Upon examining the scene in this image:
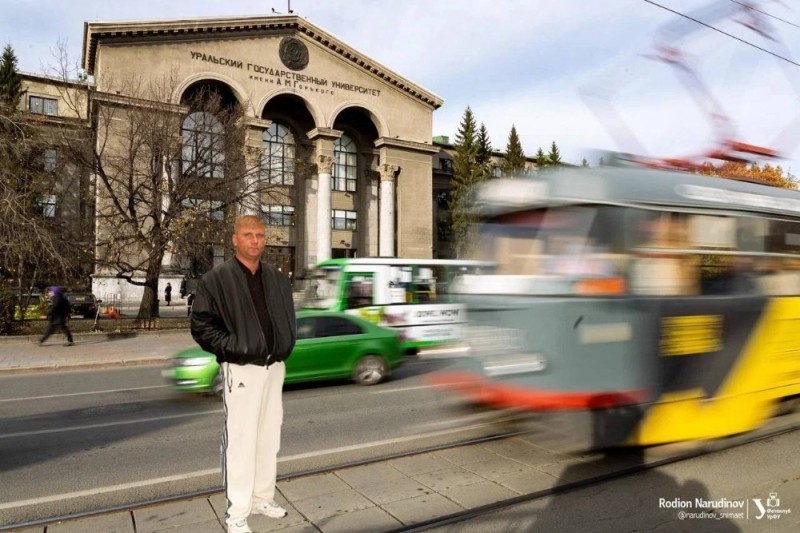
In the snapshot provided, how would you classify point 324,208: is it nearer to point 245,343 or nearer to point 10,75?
point 10,75

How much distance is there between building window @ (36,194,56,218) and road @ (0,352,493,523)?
13769mm

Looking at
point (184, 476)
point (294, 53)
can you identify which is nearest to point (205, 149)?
point (184, 476)

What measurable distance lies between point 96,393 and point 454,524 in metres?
8.69

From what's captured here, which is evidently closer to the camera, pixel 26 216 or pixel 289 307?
pixel 289 307

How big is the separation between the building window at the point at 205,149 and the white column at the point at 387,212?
2089 centimetres

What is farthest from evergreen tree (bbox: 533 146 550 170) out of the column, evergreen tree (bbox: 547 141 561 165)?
the column

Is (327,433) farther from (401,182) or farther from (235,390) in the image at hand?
(401,182)

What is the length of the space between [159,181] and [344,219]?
79.8ft

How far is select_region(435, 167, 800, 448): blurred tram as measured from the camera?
4.87m

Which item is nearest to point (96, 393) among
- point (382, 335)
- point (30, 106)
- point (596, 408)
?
point (382, 335)

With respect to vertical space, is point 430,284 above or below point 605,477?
above

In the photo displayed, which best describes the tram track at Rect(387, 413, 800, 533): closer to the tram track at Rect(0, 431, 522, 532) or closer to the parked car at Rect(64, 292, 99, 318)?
the tram track at Rect(0, 431, 522, 532)

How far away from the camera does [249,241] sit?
3.46 m

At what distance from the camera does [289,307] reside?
12.0 feet
